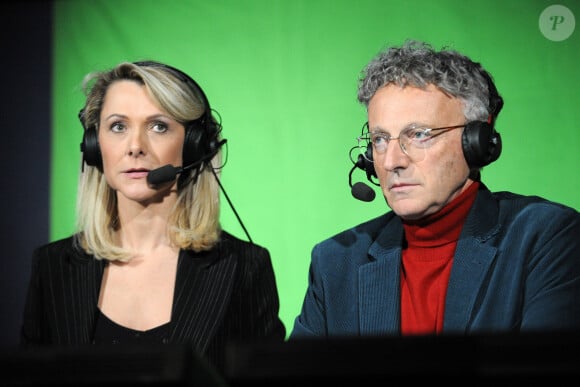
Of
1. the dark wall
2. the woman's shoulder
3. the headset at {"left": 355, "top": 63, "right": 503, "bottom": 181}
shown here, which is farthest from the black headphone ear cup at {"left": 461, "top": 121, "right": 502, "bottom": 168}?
the dark wall

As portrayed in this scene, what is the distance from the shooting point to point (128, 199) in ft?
8.16

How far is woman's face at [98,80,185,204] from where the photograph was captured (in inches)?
95.2

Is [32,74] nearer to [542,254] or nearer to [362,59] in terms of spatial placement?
[362,59]

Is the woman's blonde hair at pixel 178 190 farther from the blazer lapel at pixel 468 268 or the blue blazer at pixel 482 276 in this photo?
the blazer lapel at pixel 468 268

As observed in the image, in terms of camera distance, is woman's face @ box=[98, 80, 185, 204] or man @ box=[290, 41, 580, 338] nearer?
man @ box=[290, 41, 580, 338]

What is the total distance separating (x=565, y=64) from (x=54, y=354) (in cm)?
222

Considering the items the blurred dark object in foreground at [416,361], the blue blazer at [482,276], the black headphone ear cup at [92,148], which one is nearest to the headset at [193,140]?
the black headphone ear cup at [92,148]

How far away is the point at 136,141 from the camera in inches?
94.6

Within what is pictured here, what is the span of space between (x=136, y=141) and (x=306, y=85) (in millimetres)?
696

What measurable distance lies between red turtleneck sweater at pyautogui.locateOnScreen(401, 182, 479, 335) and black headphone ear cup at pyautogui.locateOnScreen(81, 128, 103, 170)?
0.98 metres

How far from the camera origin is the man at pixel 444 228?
212 cm

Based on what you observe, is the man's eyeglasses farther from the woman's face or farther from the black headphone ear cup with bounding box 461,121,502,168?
the woman's face

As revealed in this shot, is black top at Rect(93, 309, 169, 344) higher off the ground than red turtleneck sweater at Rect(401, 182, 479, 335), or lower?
lower

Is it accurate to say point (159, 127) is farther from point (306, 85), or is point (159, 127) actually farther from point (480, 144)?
point (480, 144)
